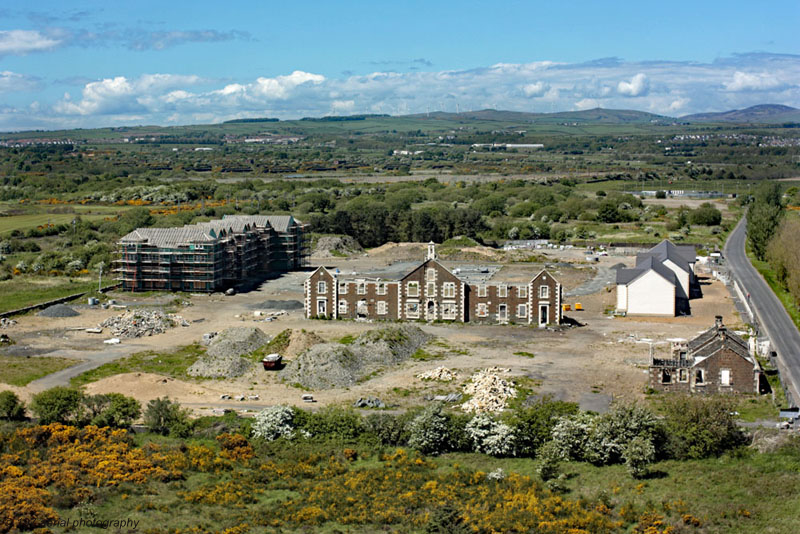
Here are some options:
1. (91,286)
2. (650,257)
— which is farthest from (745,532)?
(91,286)

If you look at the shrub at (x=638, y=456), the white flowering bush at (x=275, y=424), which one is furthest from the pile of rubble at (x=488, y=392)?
the shrub at (x=638, y=456)

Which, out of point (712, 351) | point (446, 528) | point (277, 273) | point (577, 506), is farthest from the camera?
point (277, 273)

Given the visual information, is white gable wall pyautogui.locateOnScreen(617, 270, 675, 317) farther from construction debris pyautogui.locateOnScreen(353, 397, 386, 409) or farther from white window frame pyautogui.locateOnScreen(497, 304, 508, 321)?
construction debris pyautogui.locateOnScreen(353, 397, 386, 409)

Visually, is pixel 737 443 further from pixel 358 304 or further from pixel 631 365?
pixel 358 304

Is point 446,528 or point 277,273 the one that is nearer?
point 446,528

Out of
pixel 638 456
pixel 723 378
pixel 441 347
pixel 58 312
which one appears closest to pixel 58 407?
pixel 638 456
